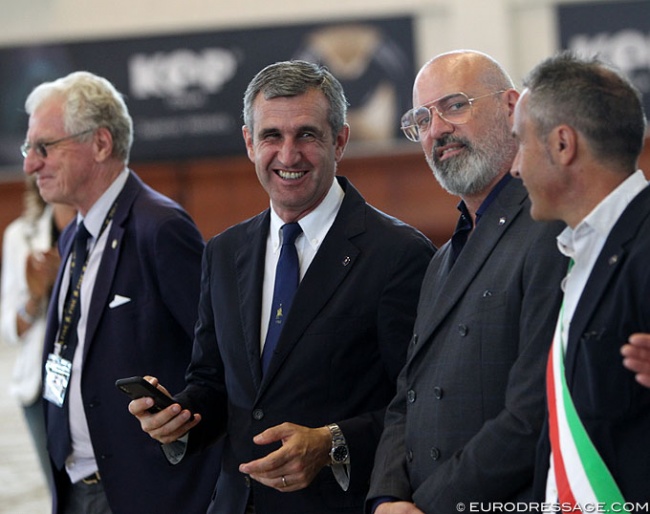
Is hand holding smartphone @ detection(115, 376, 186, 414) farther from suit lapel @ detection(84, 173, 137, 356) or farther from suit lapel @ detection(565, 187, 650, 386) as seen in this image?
suit lapel @ detection(565, 187, 650, 386)

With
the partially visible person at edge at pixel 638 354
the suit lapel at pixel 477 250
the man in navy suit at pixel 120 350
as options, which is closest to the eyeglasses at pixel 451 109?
the suit lapel at pixel 477 250

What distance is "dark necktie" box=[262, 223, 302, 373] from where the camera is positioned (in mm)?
2809

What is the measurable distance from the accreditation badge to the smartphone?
26.2 inches

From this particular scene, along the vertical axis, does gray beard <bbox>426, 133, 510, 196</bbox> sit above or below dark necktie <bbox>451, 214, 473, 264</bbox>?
above

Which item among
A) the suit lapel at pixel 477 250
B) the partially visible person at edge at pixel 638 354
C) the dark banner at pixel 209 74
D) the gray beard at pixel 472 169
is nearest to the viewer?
the partially visible person at edge at pixel 638 354

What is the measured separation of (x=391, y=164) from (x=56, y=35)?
13.5 feet

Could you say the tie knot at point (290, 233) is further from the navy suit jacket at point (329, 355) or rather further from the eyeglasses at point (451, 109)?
the eyeglasses at point (451, 109)

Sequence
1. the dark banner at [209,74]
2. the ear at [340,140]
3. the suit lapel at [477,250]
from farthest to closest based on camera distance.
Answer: the dark banner at [209,74] < the ear at [340,140] < the suit lapel at [477,250]

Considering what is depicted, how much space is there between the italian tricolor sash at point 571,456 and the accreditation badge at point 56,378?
1.82 metres

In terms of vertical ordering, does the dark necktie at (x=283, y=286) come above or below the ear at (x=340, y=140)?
below

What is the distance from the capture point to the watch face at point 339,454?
8.57 feet

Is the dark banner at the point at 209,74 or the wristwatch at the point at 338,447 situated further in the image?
the dark banner at the point at 209,74

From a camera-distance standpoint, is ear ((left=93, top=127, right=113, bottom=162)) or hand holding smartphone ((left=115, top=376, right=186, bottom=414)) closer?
hand holding smartphone ((left=115, top=376, right=186, bottom=414))

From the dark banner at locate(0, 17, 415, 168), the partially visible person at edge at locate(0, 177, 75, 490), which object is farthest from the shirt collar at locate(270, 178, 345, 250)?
the dark banner at locate(0, 17, 415, 168)
